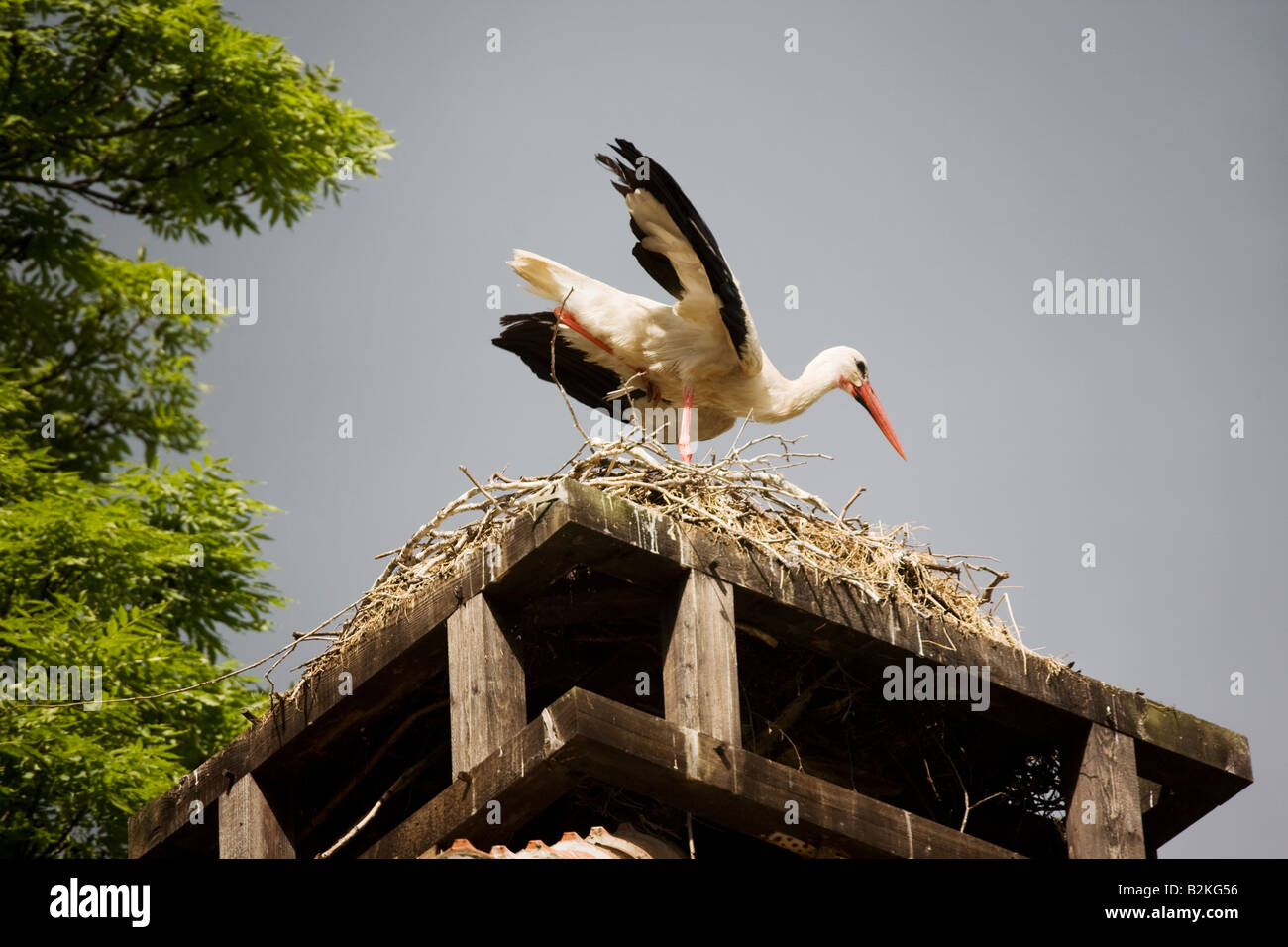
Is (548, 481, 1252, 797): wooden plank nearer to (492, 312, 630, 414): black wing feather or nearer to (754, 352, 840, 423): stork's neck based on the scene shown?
(754, 352, 840, 423): stork's neck

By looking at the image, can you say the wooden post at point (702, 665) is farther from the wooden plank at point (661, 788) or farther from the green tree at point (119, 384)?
the green tree at point (119, 384)

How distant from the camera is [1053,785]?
741cm

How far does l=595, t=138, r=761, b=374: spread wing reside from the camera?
8555 mm

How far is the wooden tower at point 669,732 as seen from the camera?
6125 millimetres

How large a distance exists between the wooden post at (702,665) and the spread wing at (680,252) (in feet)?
8.71

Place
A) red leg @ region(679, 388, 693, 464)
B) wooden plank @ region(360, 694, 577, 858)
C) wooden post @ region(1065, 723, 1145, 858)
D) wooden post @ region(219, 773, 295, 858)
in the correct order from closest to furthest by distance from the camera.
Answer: wooden plank @ region(360, 694, 577, 858)
wooden post @ region(1065, 723, 1145, 858)
wooden post @ region(219, 773, 295, 858)
red leg @ region(679, 388, 693, 464)

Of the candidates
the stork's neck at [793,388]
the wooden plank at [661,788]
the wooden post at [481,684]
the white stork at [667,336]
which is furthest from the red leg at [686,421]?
the wooden plank at [661,788]

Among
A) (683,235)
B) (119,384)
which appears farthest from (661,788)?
(119,384)

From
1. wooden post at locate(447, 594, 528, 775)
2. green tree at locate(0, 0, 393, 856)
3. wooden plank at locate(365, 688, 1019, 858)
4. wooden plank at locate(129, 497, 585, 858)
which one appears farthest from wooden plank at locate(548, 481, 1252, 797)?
green tree at locate(0, 0, 393, 856)

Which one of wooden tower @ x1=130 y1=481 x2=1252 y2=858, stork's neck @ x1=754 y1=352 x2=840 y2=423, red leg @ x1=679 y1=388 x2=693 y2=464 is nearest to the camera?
wooden tower @ x1=130 y1=481 x2=1252 y2=858

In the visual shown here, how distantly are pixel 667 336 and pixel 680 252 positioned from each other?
0.65 meters

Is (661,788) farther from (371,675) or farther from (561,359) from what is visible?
(561,359)

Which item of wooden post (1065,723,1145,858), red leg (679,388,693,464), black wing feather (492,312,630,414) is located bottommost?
wooden post (1065,723,1145,858)
